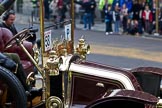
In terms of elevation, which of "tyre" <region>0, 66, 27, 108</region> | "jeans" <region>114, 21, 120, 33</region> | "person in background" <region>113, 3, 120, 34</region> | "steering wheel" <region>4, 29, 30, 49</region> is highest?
"steering wheel" <region>4, 29, 30, 49</region>

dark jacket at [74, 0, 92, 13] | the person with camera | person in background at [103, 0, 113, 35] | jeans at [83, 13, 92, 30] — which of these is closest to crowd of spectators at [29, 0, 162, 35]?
person in background at [103, 0, 113, 35]

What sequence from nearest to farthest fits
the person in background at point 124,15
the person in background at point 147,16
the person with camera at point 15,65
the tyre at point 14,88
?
the tyre at point 14,88 → the person with camera at point 15,65 → the person in background at point 147,16 → the person in background at point 124,15

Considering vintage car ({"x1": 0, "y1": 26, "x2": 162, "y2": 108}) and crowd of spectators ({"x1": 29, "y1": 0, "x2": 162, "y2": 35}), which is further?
crowd of spectators ({"x1": 29, "y1": 0, "x2": 162, "y2": 35})

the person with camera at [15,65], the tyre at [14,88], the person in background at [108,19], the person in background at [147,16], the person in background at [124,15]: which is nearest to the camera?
the tyre at [14,88]

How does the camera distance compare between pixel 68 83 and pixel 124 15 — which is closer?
pixel 68 83

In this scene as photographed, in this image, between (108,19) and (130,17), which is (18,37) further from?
(108,19)

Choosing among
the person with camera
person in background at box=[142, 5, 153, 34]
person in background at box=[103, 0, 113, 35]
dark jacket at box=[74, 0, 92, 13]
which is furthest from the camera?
dark jacket at box=[74, 0, 92, 13]

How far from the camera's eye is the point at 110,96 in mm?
5375

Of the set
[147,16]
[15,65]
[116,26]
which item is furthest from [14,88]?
[116,26]

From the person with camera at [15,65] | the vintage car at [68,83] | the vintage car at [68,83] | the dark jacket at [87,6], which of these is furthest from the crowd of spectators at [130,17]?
the vintage car at [68,83]

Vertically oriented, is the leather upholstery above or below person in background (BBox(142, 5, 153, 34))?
above

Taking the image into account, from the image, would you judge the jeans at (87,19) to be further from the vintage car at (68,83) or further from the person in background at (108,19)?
the vintage car at (68,83)

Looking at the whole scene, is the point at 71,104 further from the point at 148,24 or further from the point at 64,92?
the point at 148,24

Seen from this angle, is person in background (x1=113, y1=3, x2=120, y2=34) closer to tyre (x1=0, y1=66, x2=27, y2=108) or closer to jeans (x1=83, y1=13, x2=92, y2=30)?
jeans (x1=83, y1=13, x2=92, y2=30)
